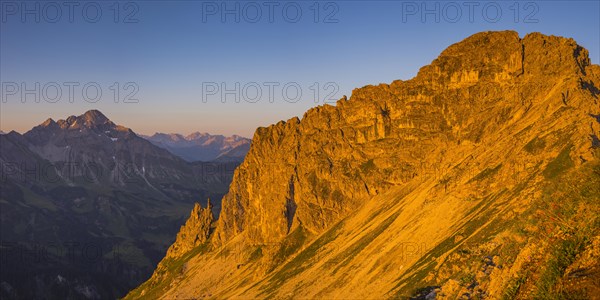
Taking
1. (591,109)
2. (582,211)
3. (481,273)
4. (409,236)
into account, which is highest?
(591,109)

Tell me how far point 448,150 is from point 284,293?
84528 mm

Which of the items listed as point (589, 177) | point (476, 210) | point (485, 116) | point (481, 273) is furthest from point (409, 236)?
point (589, 177)

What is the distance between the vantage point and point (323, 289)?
15912cm

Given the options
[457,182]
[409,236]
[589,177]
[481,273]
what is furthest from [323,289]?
[589,177]

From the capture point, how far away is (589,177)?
68.2 ft

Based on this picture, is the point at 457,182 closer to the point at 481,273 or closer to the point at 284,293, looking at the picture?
the point at 284,293

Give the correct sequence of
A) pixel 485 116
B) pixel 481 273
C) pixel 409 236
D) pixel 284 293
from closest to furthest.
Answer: pixel 481 273
pixel 409 236
pixel 284 293
pixel 485 116

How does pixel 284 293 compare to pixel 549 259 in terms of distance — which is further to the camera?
pixel 284 293

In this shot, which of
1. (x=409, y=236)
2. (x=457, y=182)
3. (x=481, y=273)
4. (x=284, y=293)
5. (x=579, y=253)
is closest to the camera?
(x=579, y=253)

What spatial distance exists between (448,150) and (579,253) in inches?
7372

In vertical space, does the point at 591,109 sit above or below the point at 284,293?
above

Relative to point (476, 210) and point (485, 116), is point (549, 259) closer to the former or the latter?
point (476, 210)

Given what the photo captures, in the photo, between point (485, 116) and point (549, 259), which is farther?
point (485, 116)

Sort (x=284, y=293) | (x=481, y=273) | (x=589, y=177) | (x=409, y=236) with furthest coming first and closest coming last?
(x=284, y=293) → (x=409, y=236) → (x=481, y=273) → (x=589, y=177)
